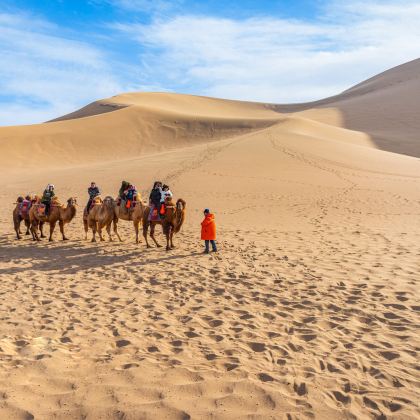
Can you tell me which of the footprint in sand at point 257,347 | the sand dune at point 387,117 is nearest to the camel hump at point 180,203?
the footprint in sand at point 257,347

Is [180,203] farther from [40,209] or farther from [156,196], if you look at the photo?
[40,209]

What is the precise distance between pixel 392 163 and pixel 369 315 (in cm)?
2575

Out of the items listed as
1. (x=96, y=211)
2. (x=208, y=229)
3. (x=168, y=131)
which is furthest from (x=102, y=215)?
(x=168, y=131)

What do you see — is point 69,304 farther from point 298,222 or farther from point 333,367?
point 298,222

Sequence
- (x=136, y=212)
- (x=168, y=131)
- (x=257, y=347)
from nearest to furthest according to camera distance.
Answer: (x=257, y=347)
(x=136, y=212)
(x=168, y=131)

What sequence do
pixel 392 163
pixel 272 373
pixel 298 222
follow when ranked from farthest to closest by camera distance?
pixel 392 163, pixel 298 222, pixel 272 373

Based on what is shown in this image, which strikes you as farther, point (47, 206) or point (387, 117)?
point (387, 117)

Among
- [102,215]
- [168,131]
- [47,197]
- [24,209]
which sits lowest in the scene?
[102,215]

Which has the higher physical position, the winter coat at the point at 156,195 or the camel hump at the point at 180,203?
the winter coat at the point at 156,195

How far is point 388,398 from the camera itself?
4539 mm

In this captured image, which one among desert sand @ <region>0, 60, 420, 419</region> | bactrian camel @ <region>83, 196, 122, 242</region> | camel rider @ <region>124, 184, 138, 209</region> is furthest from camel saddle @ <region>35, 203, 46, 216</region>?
camel rider @ <region>124, 184, 138, 209</region>

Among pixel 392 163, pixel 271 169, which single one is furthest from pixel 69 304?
pixel 392 163

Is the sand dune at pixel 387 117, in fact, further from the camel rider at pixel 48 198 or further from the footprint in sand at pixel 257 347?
the footprint in sand at pixel 257 347

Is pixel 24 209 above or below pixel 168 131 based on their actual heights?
below
